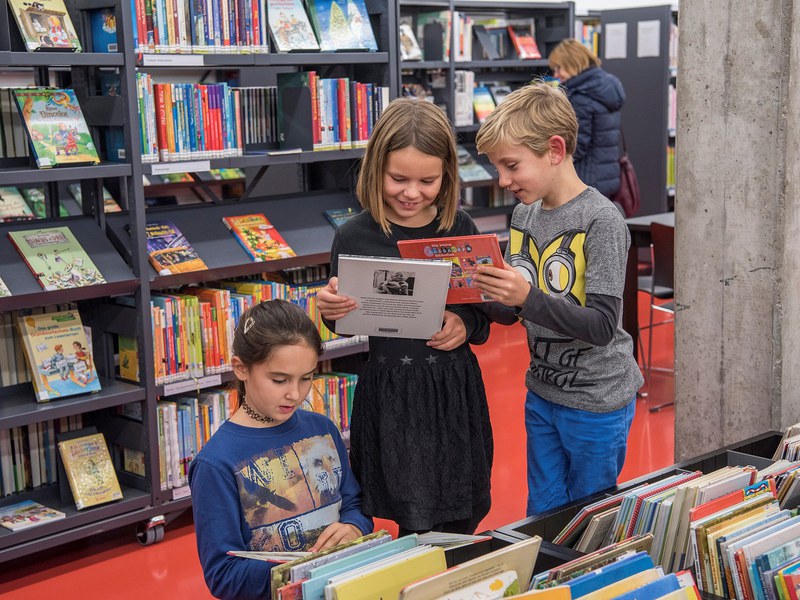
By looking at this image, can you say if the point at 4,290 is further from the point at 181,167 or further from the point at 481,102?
the point at 481,102

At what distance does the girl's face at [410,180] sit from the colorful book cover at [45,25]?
176 cm

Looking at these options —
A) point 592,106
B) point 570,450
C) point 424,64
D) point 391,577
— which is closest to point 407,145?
point 570,450

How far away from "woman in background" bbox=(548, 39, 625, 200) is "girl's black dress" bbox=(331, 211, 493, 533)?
4.29m

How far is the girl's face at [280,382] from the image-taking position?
6.63 feet

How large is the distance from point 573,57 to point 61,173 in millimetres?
3912

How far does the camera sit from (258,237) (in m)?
4.17

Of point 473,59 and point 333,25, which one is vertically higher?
point 473,59

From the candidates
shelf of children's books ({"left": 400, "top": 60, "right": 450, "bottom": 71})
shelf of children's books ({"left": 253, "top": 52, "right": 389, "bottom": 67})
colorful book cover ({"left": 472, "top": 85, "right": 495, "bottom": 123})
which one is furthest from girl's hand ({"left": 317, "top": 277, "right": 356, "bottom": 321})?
colorful book cover ({"left": 472, "top": 85, "right": 495, "bottom": 123})

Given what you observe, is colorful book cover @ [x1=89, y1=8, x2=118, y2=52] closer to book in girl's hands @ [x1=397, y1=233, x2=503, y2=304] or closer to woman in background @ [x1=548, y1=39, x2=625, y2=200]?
book in girl's hands @ [x1=397, y1=233, x2=503, y2=304]

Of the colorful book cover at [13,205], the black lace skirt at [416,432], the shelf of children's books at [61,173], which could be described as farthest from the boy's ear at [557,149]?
the colorful book cover at [13,205]

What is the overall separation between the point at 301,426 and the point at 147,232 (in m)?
1.95

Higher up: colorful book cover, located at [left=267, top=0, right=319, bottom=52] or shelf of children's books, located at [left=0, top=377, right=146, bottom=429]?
colorful book cover, located at [left=267, top=0, right=319, bottom=52]

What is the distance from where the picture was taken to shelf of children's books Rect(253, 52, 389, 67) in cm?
405

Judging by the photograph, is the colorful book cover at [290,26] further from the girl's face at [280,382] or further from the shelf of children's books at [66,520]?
the girl's face at [280,382]
